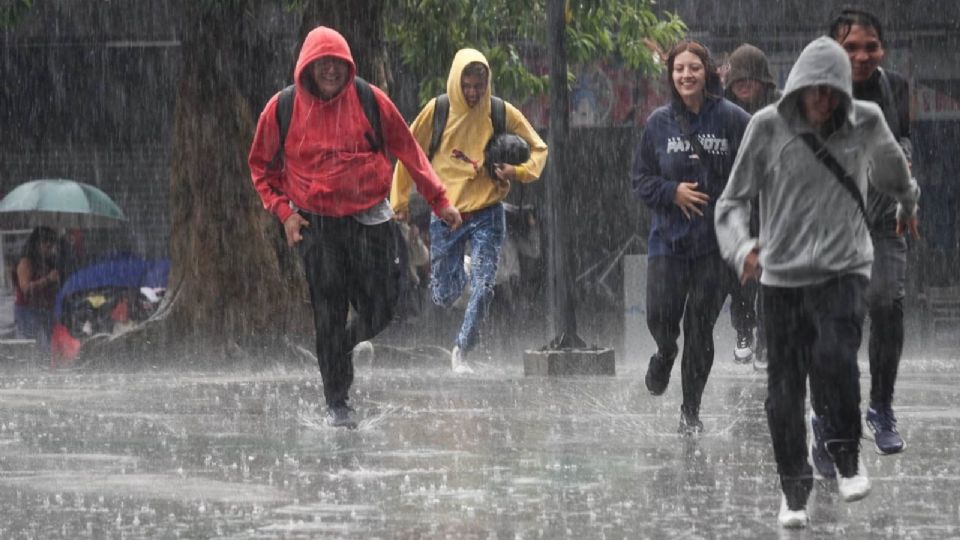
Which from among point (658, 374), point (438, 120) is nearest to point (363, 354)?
point (438, 120)

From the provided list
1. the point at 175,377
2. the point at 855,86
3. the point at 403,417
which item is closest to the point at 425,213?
the point at 175,377

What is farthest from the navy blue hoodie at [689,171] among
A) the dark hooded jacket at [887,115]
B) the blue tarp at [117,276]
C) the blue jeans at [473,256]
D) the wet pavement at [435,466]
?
the blue tarp at [117,276]

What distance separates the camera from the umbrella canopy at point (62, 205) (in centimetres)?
2428

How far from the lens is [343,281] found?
36.5ft

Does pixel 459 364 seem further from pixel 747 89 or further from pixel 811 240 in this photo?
pixel 811 240

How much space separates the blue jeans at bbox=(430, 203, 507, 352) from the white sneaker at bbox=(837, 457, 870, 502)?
7.42 meters

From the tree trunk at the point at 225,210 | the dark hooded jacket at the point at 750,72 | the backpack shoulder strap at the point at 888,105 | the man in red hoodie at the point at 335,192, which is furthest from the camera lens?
the tree trunk at the point at 225,210

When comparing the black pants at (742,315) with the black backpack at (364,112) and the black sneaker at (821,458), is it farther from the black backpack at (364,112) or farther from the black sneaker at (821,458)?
the black sneaker at (821,458)

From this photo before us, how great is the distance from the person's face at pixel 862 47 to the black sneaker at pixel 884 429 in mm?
1374

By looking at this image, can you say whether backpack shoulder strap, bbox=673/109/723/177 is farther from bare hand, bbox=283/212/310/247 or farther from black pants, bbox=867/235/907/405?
bare hand, bbox=283/212/310/247

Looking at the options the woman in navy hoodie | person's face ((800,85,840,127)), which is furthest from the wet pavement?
person's face ((800,85,840,127))

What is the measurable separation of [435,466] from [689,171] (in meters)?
2.14

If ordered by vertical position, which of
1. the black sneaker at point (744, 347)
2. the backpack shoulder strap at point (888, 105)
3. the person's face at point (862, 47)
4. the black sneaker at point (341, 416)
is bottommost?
the black sneaker at point (744, 347)

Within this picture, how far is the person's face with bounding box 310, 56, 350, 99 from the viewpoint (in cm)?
1082
